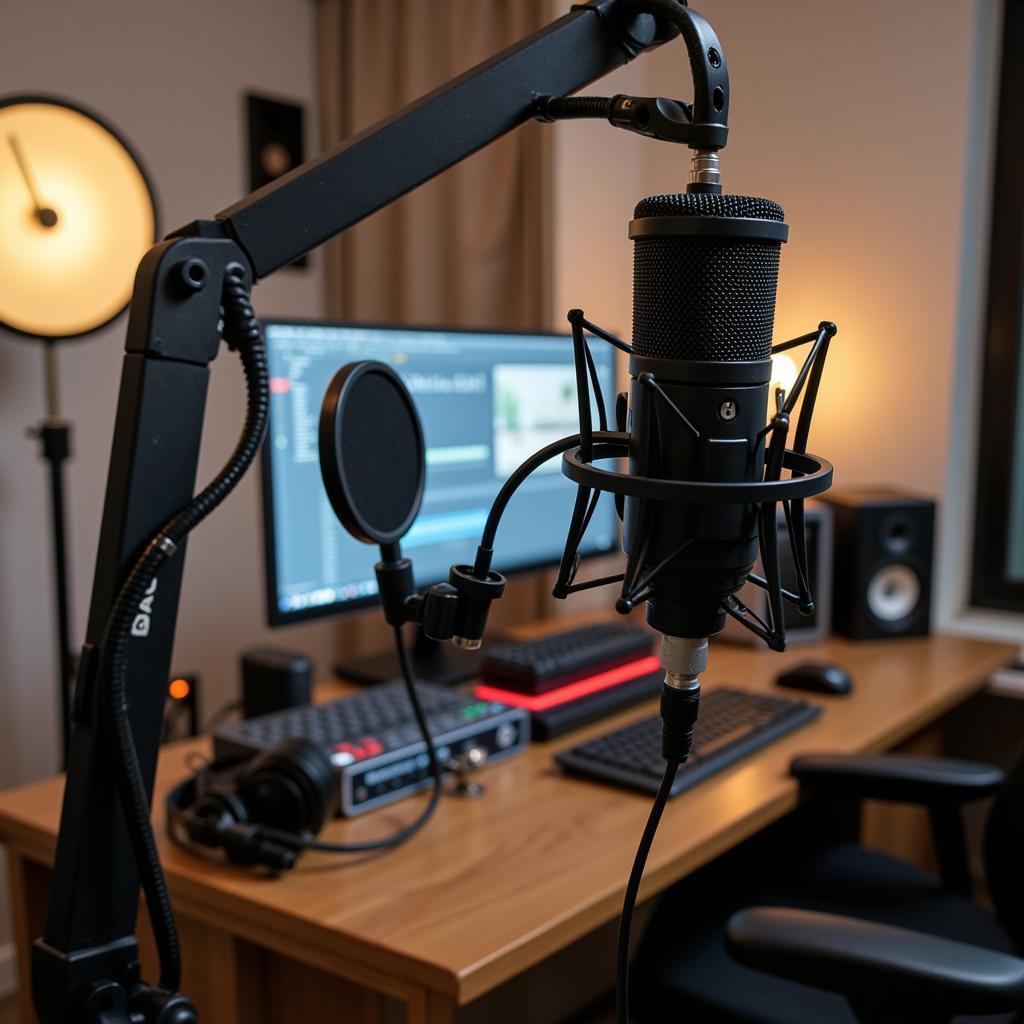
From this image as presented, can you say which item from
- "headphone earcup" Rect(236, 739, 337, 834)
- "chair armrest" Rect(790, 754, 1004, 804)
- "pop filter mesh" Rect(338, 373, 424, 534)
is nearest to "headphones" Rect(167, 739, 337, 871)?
Result: "headphone earcup" Rect(236, 739, 337, 834)

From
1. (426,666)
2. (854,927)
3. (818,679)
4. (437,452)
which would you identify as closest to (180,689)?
(426,666)

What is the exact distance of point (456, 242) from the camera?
2334mm

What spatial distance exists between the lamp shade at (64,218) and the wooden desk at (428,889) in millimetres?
779

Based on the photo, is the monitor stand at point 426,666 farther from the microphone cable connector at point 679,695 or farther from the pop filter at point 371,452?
the microphone cable connector at point 679,695

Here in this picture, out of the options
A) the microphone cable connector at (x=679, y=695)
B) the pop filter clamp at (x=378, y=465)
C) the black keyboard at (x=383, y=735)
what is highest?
the pop filter clamp at (x=378, y=465)

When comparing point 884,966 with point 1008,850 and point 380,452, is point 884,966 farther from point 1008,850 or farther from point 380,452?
point 380,452

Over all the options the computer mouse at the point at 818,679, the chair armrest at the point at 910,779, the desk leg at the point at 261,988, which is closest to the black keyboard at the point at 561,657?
the computer mouse at the point at 818,679

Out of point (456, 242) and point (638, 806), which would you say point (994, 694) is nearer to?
point (638, 806)

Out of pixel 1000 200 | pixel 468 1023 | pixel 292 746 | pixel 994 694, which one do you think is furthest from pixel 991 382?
pixel 292 746

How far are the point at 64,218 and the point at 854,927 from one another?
1452 millimetres

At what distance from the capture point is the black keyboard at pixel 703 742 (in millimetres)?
1137

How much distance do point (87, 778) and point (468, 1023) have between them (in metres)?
1.17

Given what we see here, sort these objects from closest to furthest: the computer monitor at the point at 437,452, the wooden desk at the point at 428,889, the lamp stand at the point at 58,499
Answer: the wooden desk at the point at 428,889 → the computer monitor at the point at 437,452 → the lamp stand at the point at 58,499

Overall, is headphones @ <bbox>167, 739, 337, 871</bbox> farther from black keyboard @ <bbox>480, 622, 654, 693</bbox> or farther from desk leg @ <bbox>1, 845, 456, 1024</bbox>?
black keyboard @ <bbox>480, 622, 654, 693</bbox>
